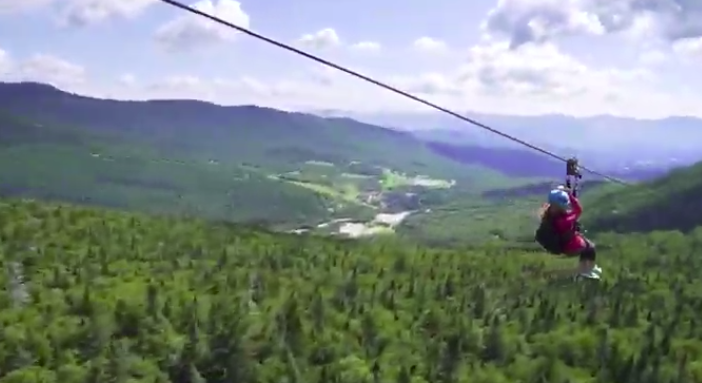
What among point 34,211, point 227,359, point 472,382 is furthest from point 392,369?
point 34,211

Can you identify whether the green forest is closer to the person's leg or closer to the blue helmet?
the person's leg

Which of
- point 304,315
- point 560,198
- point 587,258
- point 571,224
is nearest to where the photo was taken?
point 560,198

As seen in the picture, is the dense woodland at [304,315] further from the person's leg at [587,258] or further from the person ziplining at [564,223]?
the person ziplining at [564,223]

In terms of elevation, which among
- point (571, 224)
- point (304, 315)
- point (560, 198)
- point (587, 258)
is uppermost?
point (560, 198)

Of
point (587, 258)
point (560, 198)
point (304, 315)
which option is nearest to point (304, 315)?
point (304, 315)

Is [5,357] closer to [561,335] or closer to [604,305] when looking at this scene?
[561,335]

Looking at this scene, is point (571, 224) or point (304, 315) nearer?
point (571, 224)

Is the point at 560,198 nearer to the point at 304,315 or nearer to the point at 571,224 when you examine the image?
the point at 571,224
